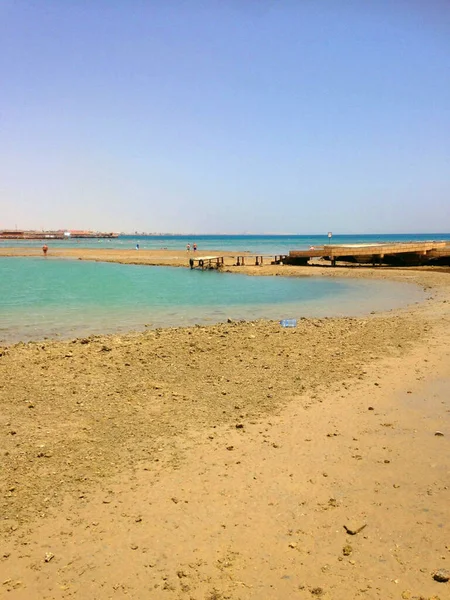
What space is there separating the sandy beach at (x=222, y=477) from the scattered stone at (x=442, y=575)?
32 millimetres

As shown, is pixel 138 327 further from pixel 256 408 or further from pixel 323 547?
pixel 323 547

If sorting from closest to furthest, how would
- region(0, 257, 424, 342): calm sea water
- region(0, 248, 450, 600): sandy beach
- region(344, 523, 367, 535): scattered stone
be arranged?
region(0, 248, 450, 600): sandy beach → region(344, 523, 367, 535): scattered stone → region(0, 257, 424, 342): calm sea water

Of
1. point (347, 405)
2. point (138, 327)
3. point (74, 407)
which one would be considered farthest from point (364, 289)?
point (74, 407)

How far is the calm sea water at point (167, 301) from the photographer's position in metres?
15.0

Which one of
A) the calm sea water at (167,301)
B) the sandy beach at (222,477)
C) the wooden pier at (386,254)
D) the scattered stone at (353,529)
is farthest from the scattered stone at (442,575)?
the wooden pier at (386,254)

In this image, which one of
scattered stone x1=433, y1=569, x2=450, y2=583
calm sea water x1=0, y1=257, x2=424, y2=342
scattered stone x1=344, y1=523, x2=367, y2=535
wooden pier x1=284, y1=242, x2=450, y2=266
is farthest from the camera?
wooden pier x1=284, y1=242, x2=450, y2=266

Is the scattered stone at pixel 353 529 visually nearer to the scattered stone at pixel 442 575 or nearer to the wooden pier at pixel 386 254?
the scattered stone at pixel 442 575

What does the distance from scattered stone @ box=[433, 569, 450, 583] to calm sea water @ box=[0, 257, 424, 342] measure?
35.7 feet

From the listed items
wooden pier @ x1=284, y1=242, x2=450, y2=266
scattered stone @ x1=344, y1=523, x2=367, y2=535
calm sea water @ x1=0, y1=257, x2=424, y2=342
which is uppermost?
wooden pier @ x1=284, y1=242, x2=450, y2=266

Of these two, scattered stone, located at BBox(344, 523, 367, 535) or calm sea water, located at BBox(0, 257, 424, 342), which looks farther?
calm sea water, located at BBox(0, 257, 424, 342)

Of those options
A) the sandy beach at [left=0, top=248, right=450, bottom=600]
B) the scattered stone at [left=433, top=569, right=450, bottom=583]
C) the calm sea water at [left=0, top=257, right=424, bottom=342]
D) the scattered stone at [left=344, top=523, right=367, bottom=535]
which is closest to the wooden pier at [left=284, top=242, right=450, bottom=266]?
the calm sea water at [left=0, top=257, right=424, bottom=342]

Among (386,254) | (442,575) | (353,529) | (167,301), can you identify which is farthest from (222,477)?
(386,254)

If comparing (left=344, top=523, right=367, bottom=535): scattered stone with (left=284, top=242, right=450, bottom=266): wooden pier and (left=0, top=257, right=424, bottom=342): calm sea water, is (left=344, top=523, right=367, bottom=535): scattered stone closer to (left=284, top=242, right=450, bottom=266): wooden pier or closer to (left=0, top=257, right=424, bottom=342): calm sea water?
(left=0, top=257, right=424, bottom=342): calm sea water

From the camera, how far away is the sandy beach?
3.79 m
